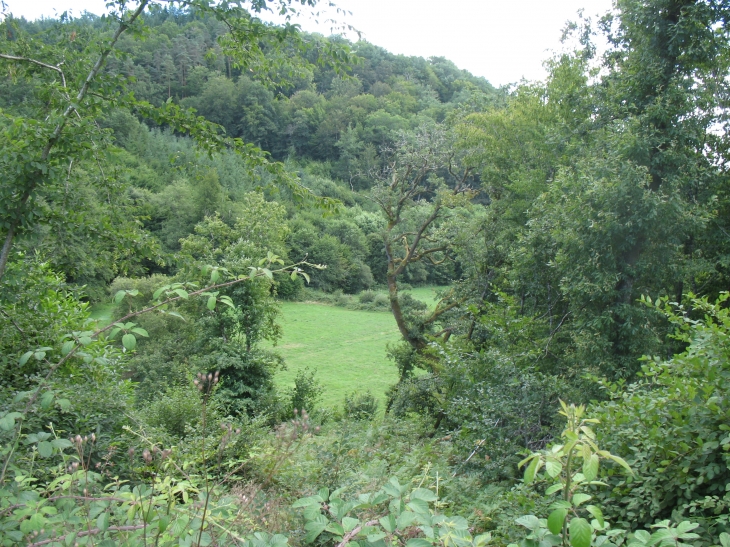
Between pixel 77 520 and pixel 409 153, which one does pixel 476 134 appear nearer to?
pixel 409 153

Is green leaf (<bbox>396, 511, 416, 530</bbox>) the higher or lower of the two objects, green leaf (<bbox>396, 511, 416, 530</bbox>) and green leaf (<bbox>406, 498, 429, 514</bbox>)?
the lower

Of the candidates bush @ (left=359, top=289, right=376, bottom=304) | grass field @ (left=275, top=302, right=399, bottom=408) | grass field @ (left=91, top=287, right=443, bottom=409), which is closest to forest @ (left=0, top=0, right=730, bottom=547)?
grass field @ (left=91, top=287, right=443, bottom=409)

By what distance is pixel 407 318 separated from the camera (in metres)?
17.8

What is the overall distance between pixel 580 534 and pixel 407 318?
1652 centimetres

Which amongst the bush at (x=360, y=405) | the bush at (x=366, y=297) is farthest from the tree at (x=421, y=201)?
the bush at (x=366, y=297)

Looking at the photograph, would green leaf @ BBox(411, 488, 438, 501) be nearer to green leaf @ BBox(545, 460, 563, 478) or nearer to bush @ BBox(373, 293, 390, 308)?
green leaf @ BBox(545, 460, 563, 478)

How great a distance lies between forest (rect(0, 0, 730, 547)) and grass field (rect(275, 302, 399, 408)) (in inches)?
311

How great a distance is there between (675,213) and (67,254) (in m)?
8.51

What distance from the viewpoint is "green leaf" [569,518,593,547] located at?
4.19ft

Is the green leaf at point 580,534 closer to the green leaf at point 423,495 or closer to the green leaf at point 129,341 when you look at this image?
the green leaf at point 423,495

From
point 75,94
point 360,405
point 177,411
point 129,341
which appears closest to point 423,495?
point 129,341

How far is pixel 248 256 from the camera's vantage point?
1741cm

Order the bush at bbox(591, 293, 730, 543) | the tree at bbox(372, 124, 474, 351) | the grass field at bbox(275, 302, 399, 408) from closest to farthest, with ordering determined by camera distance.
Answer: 1. the bush at bbox(591, 293, 730, 543)
2. the tree at bbox(372, 124, 474, 351)
3. the grass field at bbox(275, 302, 399, 408)

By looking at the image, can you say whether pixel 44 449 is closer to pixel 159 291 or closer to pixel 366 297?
pixel 159 291
